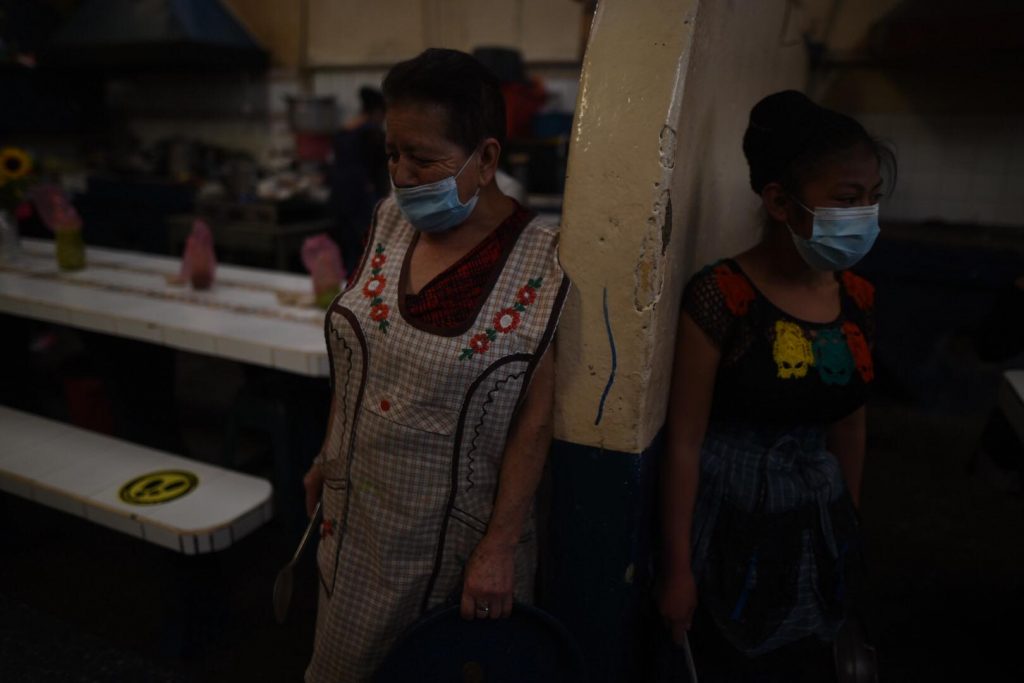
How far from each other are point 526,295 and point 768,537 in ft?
2.42

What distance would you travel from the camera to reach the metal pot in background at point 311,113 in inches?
272

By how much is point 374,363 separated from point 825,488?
101 centimetres

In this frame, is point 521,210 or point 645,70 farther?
point 521,210

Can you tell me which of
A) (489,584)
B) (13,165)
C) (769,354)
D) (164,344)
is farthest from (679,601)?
(13,165)

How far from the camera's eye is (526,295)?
1341mm

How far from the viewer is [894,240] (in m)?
4.50

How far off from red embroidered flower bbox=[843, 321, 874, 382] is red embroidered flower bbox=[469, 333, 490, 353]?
30.7 inches

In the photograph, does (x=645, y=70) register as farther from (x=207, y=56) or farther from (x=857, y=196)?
(x=207, y=56)

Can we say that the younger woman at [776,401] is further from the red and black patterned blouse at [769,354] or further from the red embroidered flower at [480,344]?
the red embroidered flower at [480,344]

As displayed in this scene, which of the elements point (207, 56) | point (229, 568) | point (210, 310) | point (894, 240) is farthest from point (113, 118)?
point (894, 240)

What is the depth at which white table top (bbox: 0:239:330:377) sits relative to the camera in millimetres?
2533

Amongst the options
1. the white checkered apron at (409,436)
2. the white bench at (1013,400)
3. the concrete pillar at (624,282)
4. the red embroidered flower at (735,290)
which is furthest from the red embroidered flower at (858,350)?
the white bench at (1013,400)

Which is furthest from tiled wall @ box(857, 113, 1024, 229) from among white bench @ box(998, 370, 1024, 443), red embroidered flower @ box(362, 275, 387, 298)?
red embroidered flower @ box(362, 275, 387, 298)

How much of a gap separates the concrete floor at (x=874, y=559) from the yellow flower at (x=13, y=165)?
102 cm
